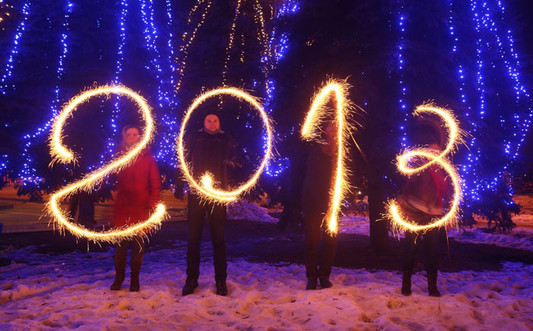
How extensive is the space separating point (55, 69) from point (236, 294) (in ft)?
28.2

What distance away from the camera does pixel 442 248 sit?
29.6ft

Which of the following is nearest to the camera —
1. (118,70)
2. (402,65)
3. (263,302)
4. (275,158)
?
(263,302)

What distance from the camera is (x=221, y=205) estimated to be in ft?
15.9

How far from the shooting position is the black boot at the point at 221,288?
4647 millimetres

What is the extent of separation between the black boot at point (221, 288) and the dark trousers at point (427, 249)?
2.33 m

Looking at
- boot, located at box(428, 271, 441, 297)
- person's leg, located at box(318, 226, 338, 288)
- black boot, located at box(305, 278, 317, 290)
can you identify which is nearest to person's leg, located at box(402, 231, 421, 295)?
boot, located at box(428, 271, 441, 297)

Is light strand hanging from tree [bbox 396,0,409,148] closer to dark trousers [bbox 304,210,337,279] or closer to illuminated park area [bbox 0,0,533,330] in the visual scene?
illuminated park area [bbox 0,0,533,330]

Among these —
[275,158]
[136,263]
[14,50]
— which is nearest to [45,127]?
[14,50]

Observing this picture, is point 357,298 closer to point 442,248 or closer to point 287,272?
point 287,272

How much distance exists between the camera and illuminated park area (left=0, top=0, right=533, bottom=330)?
441 cm

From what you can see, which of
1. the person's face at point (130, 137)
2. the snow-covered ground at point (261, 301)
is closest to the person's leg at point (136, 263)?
the snow-covered ground at point (261, 301)

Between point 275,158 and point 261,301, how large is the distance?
13.2ft

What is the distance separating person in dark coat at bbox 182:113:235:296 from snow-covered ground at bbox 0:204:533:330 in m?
0.29

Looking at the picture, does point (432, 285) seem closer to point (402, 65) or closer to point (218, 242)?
point (218, 242)
